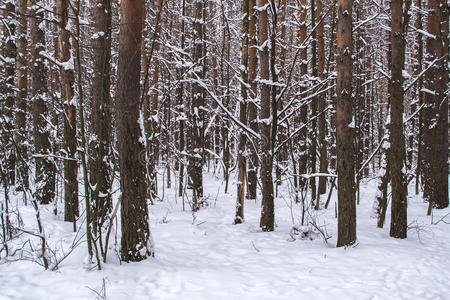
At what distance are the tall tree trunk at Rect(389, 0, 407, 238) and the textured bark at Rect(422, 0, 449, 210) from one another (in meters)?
4.23

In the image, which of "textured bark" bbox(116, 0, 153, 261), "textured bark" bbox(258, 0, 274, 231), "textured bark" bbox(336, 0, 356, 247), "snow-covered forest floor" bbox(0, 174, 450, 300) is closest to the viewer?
"snow-covered forest floor" bbox(0, 174, 450, 300)

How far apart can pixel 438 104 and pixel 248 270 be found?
8943mm

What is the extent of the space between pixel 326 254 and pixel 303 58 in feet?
28.4

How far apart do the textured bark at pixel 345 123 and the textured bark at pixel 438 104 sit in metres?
5.82

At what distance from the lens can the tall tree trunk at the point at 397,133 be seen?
578 cm

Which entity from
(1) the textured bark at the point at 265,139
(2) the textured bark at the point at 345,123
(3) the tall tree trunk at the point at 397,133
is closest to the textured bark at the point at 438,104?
(3) the tall tree trunk at the point at 397,133

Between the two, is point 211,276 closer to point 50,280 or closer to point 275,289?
point 275,289

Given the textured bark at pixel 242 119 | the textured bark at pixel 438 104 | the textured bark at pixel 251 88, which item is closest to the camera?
the textured bark at pixel 242 119

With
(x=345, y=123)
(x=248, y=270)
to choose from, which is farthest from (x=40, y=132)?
(x=345, y=123)

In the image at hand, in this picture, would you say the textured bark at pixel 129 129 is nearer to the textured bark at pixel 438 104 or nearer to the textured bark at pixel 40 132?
the textured bark at pixel 40 132

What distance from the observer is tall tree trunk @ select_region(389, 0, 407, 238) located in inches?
227

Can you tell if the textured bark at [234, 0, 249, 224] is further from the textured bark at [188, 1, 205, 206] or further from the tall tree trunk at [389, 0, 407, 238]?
the tall tree trunk at [389, 0, 407, 238]

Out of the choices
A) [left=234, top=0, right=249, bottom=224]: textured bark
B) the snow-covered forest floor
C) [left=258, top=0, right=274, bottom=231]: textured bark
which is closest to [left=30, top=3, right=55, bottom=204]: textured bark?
the snow-covered forest floor

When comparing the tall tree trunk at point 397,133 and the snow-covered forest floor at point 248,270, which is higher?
the tall tree trunk at point 397,133
